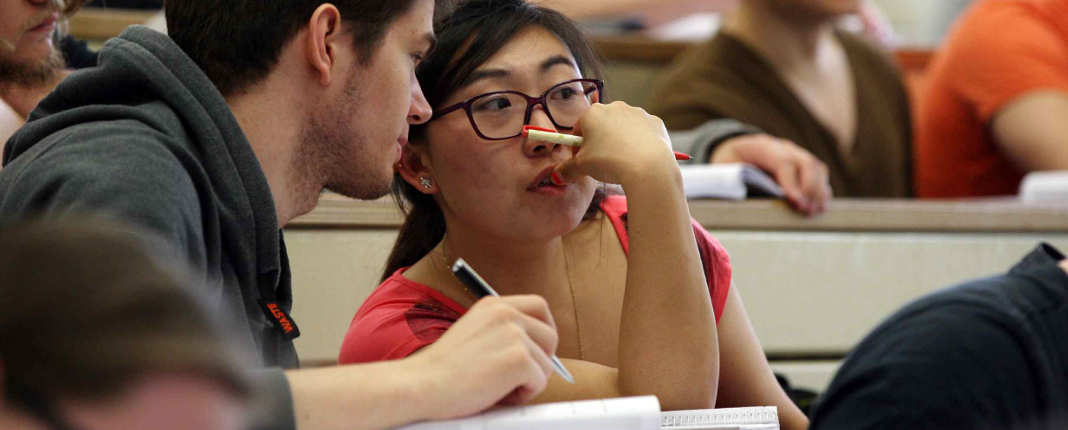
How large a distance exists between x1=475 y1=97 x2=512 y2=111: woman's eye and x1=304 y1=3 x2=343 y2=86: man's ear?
0.18 meters

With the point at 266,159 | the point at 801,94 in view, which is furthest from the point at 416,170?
the point at 801,94

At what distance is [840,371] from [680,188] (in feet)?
0.87

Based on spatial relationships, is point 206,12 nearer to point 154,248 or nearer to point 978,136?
point 154,248

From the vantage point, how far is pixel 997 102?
240 centimetres

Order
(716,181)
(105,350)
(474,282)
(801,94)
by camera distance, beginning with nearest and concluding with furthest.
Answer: (105,350)
(474,282)
(716,181)
(801,94)

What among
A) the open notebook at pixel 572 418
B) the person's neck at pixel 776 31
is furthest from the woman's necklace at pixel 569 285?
the person's neck at pixel 776 31

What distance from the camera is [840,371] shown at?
0.79 m

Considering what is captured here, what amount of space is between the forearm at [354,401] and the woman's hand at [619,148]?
336 millimetres

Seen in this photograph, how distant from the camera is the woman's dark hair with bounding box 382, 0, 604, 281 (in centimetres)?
110

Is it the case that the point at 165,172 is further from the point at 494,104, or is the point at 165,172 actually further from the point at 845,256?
the point at 845,256

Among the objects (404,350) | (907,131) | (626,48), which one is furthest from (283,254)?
(907,131)

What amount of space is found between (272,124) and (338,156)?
70 millimetres

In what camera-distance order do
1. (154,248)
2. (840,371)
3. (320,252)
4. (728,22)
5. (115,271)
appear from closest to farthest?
(115,271) → (154,248) → (840,371) → (320,252) → (728,22)

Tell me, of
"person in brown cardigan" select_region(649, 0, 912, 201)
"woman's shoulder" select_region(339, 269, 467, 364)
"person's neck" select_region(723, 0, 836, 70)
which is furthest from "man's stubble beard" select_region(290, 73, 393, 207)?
"person's neck" select_region(723, 0, 836, 70)
